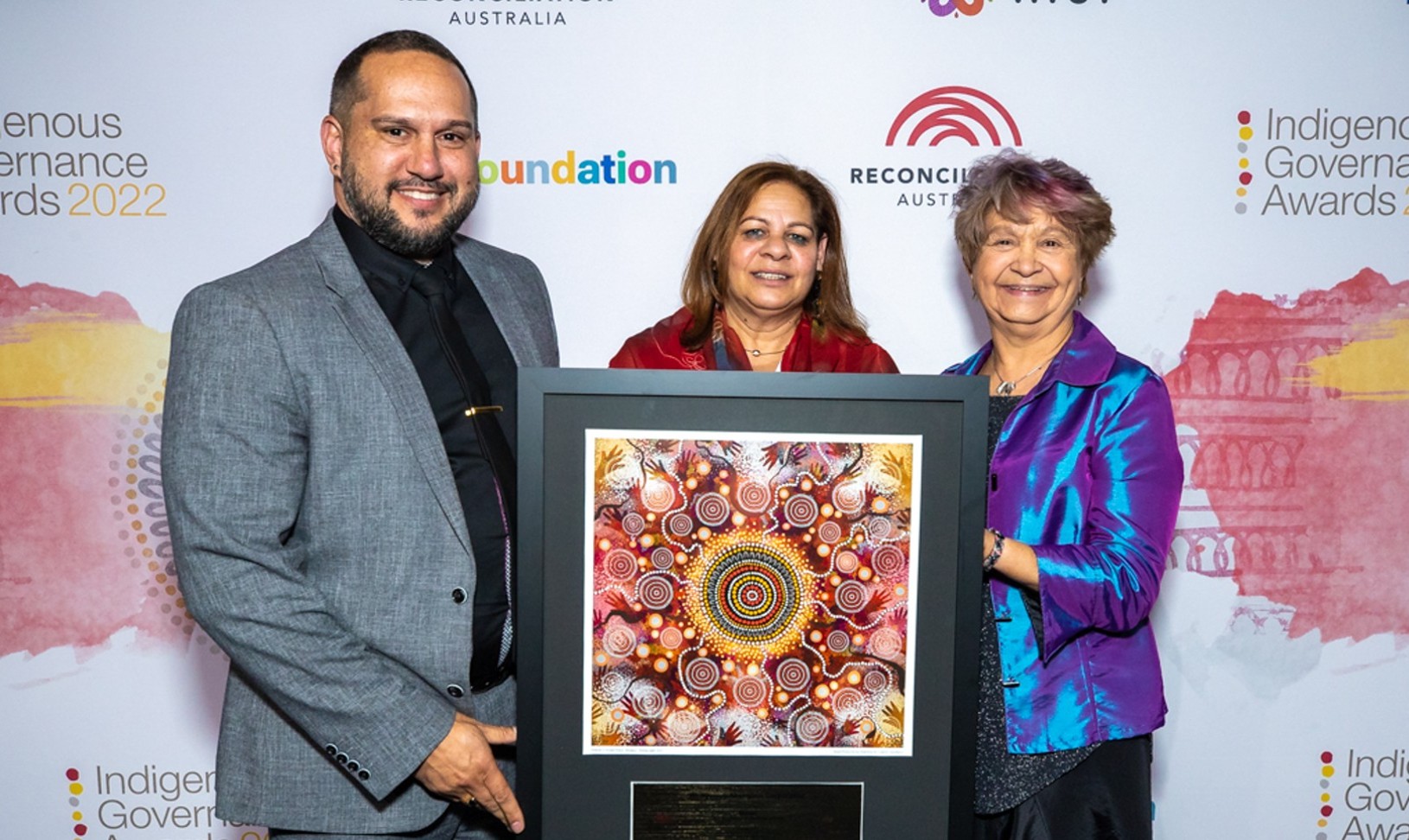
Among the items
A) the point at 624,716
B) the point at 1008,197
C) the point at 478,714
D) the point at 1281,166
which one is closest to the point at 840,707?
the point at 624,716

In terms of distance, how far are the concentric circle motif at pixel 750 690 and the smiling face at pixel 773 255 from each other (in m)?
0.93

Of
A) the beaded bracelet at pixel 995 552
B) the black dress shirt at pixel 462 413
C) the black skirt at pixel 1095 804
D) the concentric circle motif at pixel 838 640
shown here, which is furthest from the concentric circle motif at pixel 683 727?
the black skirt at pixel 1095 804

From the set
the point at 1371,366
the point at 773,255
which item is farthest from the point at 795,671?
the point at 1371,366

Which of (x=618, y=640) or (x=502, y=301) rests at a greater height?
(x=502, y=301)

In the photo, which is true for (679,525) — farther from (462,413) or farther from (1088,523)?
(1088,523)

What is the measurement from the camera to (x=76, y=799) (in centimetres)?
296

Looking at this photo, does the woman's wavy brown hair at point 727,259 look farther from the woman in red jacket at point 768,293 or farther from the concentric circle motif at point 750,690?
the concentric circle motif at point 750,690

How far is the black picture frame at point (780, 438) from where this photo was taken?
139cm

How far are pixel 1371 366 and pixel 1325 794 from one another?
1.24 metres

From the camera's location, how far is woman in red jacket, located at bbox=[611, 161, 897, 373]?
2.17m

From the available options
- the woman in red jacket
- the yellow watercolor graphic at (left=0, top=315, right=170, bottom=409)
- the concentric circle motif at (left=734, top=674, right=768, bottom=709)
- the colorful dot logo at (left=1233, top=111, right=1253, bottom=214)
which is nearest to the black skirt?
the concentric circle motif at (left=734, top=674, right=768, bottom=709)

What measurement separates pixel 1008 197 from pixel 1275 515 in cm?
164

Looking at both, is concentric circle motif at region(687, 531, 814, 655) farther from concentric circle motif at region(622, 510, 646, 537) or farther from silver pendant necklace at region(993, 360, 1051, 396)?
silver pendant necklace at region(993, 360, 1051, 396)

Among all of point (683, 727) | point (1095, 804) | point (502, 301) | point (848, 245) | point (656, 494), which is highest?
point (848, 245)
